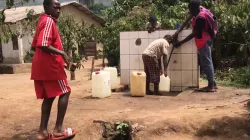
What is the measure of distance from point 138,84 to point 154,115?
1.59 metres

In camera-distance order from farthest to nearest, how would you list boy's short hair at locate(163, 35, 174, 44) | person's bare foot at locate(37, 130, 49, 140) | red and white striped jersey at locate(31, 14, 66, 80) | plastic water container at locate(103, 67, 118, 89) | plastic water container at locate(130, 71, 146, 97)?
plastic water container at locate(103, 67, 118, 89) < boy's short hair at locate(163, 35, 174, 44) < plastic water container at locate(130, 71, 146, 97) < person's bare foot at locate(37, 130, 49, 140) < red and white striped jersey at locate(31, 14, 66, 80)

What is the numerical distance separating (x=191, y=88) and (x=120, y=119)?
2561 mm

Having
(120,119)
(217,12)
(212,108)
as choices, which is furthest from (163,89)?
(217,12)

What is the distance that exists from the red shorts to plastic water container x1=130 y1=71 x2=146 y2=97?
8.13 feet

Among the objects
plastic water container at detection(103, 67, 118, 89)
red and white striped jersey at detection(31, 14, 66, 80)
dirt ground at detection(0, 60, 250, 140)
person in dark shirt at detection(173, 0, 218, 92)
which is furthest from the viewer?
plastic water container at detection(103, 67, 118, 89)

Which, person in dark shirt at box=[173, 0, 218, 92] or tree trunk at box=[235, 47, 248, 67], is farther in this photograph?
tree trunk at box=[235, 47, 248, 67]

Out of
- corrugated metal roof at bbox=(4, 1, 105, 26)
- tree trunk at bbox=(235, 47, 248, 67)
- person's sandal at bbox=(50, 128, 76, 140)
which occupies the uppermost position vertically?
corrugated metal roof at bbox=(4, 1, 105, 26)

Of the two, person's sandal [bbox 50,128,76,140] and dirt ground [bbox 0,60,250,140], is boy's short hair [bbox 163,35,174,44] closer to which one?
dirt ground [bbox 0,60,250,140]

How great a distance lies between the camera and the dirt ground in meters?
4.11

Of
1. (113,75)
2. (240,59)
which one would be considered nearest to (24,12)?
(240,59)

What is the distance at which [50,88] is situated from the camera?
12.3ft

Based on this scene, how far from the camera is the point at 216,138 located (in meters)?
3.98

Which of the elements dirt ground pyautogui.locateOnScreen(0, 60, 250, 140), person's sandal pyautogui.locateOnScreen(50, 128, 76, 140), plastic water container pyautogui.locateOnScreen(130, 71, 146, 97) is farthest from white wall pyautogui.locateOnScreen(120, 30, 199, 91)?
person's sandal pyautogui.locateOnScreen(50, 128, 76, 140)

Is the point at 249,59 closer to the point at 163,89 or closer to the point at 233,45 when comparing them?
the point at 233,45
